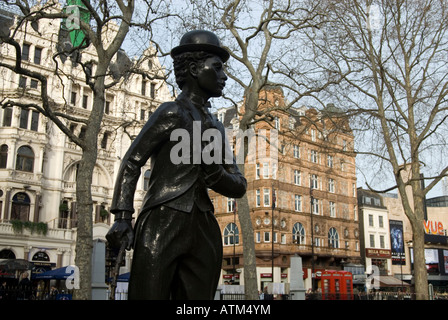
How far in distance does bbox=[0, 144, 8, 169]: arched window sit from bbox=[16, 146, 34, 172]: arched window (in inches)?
30.6

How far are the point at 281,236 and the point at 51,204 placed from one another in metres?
20.6

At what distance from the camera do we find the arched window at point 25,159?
3075cm

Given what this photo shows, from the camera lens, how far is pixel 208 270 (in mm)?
2803

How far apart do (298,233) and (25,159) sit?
2574cm

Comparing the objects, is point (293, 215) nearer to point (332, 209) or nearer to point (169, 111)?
point (332, 209)

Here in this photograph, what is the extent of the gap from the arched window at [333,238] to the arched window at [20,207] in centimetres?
2973

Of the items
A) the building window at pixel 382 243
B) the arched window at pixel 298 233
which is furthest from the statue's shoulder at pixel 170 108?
the building window at pixel 382 243

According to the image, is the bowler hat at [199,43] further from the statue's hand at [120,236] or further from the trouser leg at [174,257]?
the statue's hand at [120,236]

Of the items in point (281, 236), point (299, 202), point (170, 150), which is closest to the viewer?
point (170, 150)

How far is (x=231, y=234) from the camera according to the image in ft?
143

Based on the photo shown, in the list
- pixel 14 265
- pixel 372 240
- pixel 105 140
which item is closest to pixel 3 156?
pixel 105 140

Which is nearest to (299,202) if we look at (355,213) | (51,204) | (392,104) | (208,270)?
(355,213)
